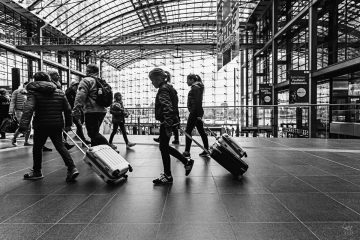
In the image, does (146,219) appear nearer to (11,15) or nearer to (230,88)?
(11,15)

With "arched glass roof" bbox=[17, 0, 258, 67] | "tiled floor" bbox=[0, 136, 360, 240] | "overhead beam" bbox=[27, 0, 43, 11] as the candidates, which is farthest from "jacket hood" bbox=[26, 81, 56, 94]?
"overhead beam" bbox=[27, 0, 43, 11]

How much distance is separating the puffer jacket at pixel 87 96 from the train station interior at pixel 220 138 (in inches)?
9.6

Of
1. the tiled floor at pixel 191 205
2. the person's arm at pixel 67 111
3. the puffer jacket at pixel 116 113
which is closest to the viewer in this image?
the tiled floor at pixel 191 205

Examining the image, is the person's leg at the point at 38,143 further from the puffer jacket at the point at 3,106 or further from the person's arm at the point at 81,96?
Result: the puffer jacket at the point at 3,106

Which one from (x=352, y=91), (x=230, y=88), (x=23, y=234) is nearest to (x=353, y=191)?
(x=23, y=234)

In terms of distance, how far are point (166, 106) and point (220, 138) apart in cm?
Result: 158

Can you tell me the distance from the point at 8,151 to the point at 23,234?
18.2 feet

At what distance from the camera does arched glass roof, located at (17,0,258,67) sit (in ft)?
94.4

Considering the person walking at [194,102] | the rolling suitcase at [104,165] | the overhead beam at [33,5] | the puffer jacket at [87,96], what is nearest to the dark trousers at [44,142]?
the rolling suitcase at [104,165]

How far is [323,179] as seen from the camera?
424 centimetres

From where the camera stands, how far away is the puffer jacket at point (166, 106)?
3752 millimetres

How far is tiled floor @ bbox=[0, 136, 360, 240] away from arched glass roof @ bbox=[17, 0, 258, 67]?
23.0 m

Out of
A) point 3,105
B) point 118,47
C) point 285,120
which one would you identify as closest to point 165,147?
point 3,105

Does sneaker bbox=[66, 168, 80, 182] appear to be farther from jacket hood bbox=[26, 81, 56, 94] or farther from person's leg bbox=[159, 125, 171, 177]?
person's leg bbox=[159, 125, 171, 177]
